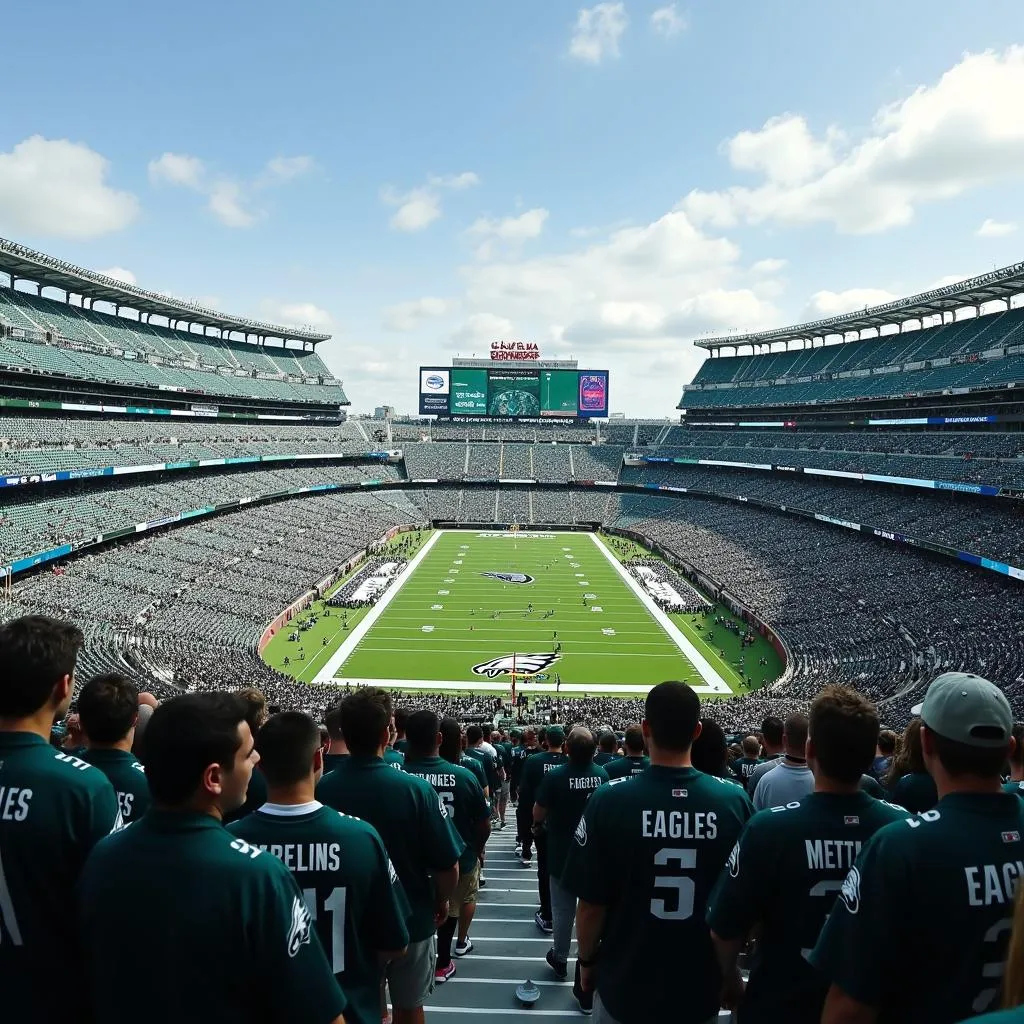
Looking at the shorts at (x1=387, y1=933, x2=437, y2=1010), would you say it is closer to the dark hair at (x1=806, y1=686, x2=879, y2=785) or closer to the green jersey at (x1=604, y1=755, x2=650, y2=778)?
the dark hair at (x1=806, y1=686, x2=879, y2=785)

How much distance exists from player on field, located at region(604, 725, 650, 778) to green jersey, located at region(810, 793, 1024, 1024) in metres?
3.94

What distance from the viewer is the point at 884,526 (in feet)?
138

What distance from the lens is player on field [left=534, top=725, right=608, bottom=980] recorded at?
591 centimetres

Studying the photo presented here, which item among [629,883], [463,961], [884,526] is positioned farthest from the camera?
→ [884,526]

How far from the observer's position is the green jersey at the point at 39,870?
2602 millimetres

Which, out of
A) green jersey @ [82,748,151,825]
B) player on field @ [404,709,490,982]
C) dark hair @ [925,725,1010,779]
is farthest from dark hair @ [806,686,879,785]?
green jersey @ [82,748,151,825]

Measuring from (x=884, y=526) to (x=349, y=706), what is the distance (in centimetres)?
4430

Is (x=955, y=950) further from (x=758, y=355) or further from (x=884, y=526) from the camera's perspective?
(x=758, y=355)

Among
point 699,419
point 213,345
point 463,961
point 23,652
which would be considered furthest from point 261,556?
point 699,419

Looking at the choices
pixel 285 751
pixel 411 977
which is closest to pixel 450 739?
pixel 411 977

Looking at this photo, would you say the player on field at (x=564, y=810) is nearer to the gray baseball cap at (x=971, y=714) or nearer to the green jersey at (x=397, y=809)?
the green jersey at (x=397, y=809)

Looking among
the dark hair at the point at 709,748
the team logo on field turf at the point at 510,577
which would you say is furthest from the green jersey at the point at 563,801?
the team logo on field turf at the point at 510,577

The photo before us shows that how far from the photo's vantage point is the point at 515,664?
30547mm

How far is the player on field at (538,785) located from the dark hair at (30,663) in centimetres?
533
